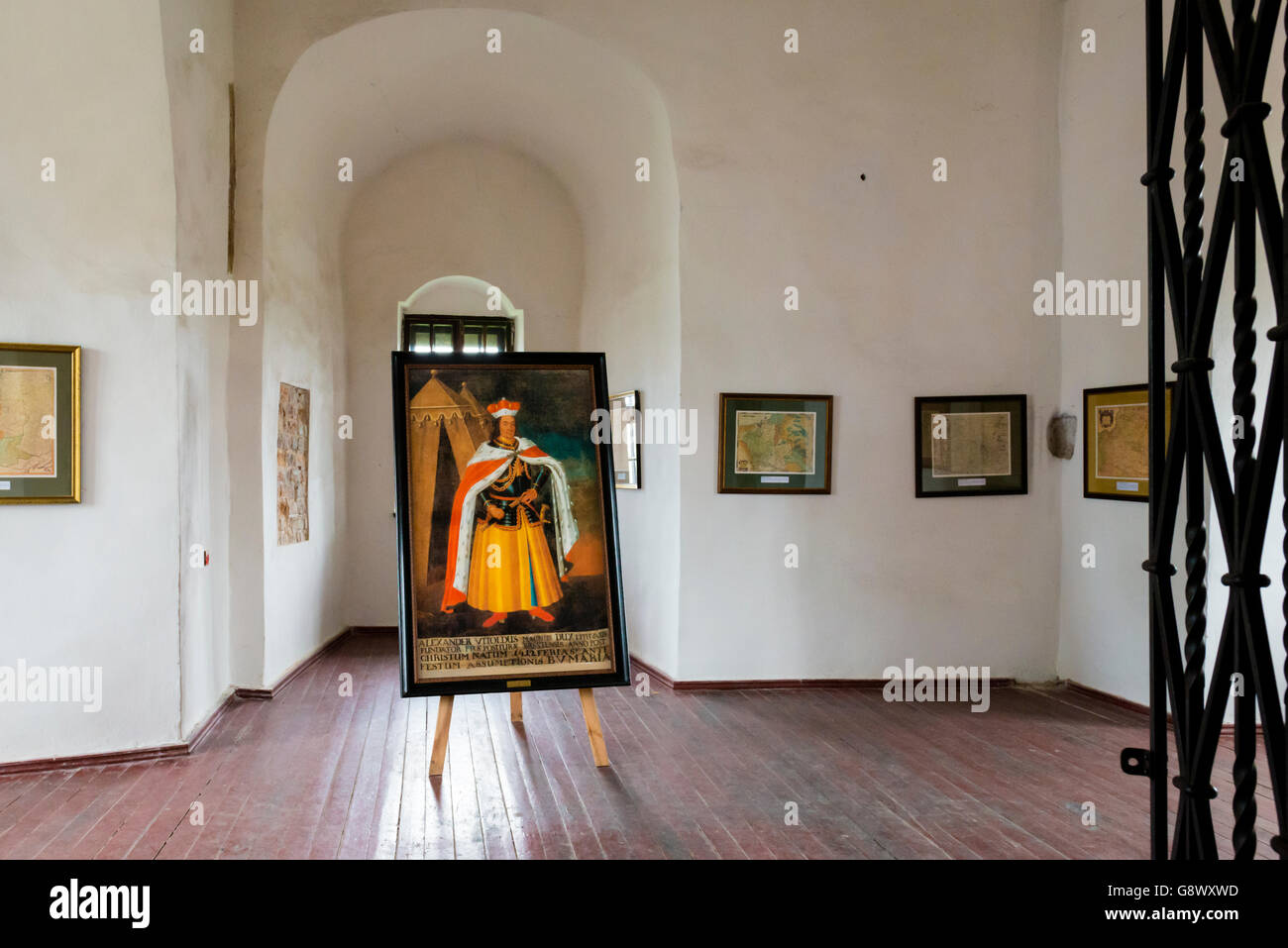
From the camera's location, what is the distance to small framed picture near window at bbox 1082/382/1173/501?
6176mm

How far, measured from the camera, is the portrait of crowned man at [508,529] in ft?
16.5

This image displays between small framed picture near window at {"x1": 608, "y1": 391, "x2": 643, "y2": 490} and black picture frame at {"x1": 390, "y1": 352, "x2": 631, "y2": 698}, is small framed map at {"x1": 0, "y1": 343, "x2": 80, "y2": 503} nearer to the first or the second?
black picture frame at {"x1": 390, "y1": 352, "x2": 631, "y2": 698}

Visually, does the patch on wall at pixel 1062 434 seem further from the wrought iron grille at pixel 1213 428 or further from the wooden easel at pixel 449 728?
the wrought iron grille at pixel 1213 428

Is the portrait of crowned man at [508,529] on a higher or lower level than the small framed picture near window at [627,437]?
lower

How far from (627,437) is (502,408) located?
116 inches

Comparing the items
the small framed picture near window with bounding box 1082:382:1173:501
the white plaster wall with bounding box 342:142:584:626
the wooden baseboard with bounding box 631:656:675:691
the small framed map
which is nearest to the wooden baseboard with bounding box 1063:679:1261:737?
the small framed picture near window with bounding box 1082:382:1173:501

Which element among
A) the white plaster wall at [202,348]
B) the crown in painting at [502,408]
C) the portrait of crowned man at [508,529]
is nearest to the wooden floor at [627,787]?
the white plaster wall at [202,348]

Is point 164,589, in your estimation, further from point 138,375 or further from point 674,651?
point 674,651

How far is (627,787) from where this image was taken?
15.4ft

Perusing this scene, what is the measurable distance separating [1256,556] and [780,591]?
564 centimetres

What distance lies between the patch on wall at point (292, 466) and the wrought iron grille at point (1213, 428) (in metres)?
6.41

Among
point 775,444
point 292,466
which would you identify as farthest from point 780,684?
point 292,466

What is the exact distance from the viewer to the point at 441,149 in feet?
30.4
